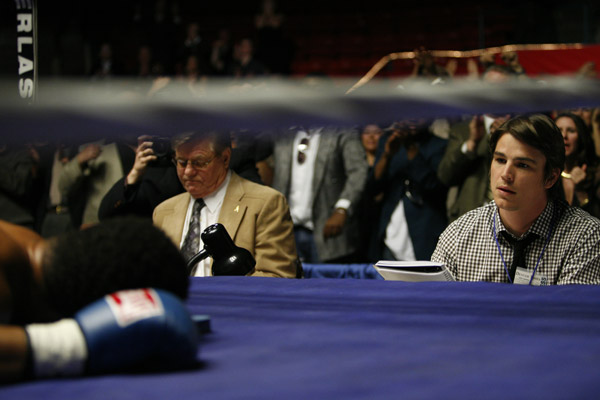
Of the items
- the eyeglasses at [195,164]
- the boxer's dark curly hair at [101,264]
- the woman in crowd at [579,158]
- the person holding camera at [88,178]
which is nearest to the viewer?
the boxer's dark curly hair at [101,264]

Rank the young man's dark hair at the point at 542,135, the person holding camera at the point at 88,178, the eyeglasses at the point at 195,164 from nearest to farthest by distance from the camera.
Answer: the young man's dark hair at the point at 542,135
the eyeglasses at the point at 195,164
the person holding camera at the point at 88,178

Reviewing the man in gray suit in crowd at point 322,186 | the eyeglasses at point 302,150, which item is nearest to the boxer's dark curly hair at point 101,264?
the man in gray suit in crowd at point 322,186

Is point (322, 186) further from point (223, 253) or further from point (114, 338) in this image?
point (114, 338)

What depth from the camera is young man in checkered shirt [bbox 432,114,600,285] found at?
70.8 inches

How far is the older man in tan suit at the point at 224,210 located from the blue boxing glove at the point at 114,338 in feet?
4.19

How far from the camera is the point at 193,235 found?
222 cm

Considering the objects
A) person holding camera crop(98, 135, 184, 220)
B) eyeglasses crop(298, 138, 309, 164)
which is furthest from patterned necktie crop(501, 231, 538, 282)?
eyeglasses crop(298, 138, 309, 164)

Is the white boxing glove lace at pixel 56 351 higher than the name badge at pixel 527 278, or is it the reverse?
the white boxing glove lace at pixel 56 351

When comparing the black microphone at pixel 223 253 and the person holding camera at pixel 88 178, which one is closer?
the black microphone at pixel 223 253

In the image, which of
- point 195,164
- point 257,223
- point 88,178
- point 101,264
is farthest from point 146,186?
point 101,264

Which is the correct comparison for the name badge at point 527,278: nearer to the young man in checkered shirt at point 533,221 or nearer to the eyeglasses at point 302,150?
the young man in checkered shirt at point 533,221

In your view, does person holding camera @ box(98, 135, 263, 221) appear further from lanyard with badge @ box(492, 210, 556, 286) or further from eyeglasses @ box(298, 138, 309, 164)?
eyeglasses @ box(298, 138, 309, 164)

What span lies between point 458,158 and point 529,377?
266cm

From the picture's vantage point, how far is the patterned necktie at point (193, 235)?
2178 mm
